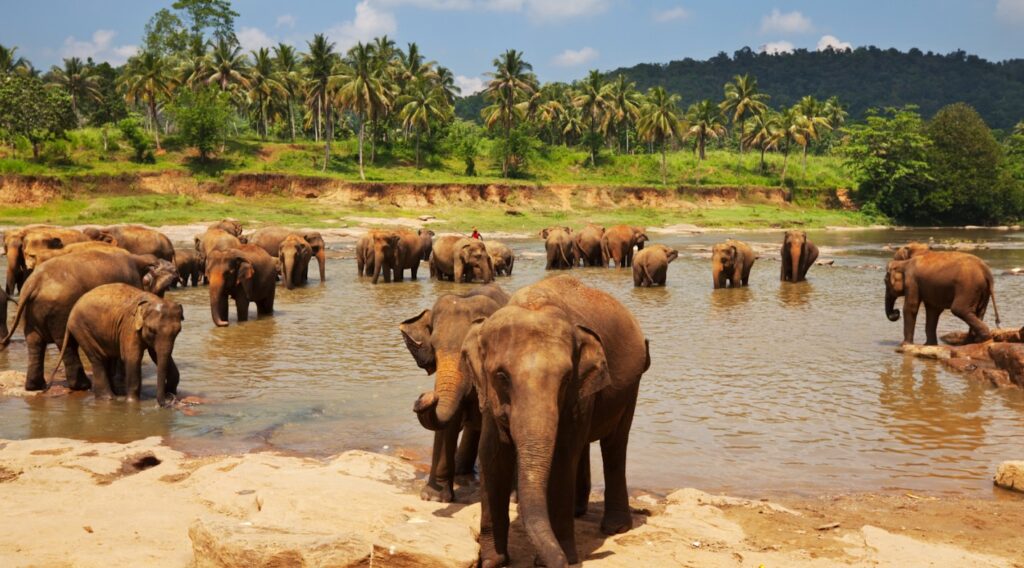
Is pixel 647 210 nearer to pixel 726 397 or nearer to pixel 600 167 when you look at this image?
pixel 600 167

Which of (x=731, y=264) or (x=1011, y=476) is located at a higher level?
(x=731, y=264)

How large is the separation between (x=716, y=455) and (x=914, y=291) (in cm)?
802

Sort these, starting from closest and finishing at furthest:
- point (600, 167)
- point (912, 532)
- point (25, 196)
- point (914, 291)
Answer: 1. point (912, 532)
2. point (914, 291)
3. point (25, 196)
4. point (600, 167)

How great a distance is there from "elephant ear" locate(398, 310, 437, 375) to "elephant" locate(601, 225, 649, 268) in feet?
90.4

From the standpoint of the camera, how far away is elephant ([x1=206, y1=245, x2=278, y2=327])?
18.1 m

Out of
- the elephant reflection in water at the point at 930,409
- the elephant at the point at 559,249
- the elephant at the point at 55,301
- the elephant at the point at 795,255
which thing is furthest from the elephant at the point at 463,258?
the elephant at the point at 55,301

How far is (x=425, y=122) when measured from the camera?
74.1m

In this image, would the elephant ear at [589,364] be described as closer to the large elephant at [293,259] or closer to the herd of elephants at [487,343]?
the herd of elephants at [487,343]

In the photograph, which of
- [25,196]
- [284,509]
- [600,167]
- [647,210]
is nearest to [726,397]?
[284,509]

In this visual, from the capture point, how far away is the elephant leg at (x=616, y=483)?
6547 millimetres

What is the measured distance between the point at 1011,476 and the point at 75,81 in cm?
9083

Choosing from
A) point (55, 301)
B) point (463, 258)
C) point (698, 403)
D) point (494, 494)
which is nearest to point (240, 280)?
point (55, 301)

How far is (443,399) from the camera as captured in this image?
636cm

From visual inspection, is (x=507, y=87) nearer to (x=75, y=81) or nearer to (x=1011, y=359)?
(x=75, y=81)
